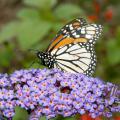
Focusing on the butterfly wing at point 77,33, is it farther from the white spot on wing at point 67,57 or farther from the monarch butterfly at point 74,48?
the white spot on wing at point 67,57

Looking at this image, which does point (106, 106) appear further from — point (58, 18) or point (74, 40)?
point (58, 18)

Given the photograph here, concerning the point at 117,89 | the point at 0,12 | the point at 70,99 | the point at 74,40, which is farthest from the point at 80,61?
the point at 0,12

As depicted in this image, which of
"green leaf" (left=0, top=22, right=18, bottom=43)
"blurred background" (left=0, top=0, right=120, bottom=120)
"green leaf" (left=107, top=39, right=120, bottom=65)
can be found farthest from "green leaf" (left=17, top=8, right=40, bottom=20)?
"green leaf" (left=107, top=39, right=120, bottom=65)

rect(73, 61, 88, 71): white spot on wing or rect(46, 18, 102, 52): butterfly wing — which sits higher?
rect(46, 18, 102, 52): butterfly wing

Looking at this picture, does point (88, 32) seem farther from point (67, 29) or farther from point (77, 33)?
point (67, 29)

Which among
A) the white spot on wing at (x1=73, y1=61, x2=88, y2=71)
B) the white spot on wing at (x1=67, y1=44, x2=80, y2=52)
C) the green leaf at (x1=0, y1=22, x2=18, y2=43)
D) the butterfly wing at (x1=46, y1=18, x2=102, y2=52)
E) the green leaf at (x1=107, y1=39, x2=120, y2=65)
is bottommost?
the white spot on wing at (x1=73, y1=61, x2=88, y2=71)

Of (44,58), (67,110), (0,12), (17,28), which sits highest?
(0,12)

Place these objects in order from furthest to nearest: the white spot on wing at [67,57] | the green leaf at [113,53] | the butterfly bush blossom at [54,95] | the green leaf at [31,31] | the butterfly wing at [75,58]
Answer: the green leaf at [113,53], the green leaf at [31,31], the white spot on wing at [67,57], the butterfly wing at [75,58], the butterfly bush blossom at [54,95]

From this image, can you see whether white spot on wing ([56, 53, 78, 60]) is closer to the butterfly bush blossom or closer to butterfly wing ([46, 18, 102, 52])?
butterfly wing ([46, 18, 102, 52])

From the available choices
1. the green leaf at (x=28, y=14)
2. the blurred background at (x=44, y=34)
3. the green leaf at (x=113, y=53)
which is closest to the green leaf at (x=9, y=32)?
the blurred background at (x=44, y=34)
